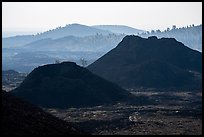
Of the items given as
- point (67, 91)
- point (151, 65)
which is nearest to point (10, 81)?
point (151, 65)

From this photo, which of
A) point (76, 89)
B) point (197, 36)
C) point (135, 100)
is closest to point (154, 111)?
point (135, 100)

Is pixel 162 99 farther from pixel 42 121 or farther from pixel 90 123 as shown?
pixel 42 121

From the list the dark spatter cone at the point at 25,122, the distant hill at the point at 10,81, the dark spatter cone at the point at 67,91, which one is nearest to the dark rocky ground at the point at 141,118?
the dark spatter cone at the point at 67,91

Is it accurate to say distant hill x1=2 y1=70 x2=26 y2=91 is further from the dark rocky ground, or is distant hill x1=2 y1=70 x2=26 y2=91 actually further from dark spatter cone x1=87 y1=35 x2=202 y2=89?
the dark rocky ground

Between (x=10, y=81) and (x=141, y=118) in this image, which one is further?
(x=10, y=81)

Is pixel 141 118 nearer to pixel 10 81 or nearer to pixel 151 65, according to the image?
pixel 151 65

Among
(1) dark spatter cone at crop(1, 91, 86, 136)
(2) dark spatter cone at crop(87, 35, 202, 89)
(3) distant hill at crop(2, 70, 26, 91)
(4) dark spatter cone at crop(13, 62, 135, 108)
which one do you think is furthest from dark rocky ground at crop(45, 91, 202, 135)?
(3) distant hill at crop(2, 70, 26, 91)
